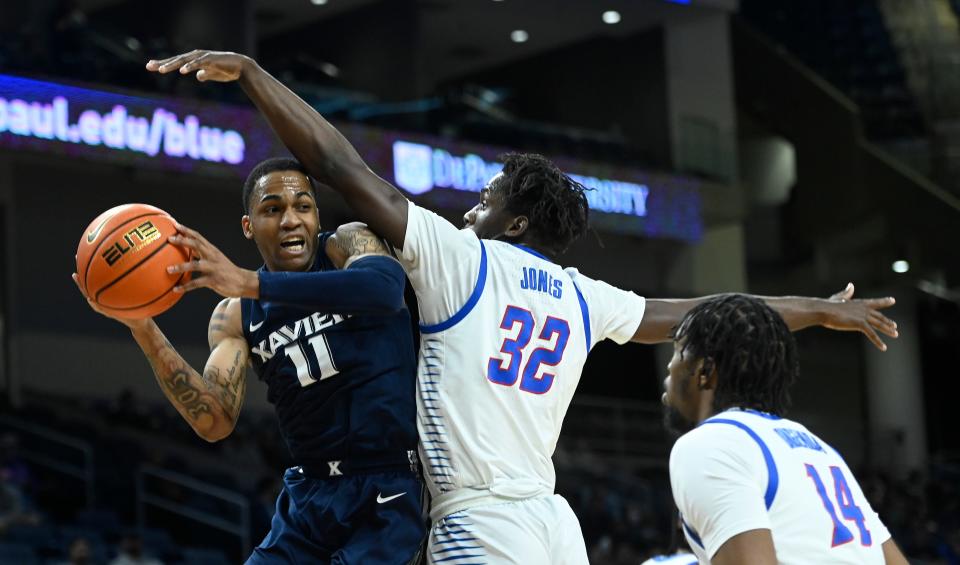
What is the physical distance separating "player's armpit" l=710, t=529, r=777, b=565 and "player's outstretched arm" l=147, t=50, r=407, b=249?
55.0 inches

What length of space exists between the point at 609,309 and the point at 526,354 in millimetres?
515

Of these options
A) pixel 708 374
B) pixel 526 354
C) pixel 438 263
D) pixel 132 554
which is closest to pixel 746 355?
pixel 708 374

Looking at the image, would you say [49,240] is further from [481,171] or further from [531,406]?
[531,406]

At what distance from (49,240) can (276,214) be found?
52.4 ft

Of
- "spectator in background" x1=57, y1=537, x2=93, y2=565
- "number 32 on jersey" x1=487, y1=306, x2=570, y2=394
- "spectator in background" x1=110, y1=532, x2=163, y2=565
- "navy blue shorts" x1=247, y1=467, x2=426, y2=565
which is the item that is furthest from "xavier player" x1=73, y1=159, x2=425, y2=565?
"spectator in background" x1=110, y1=532, x2=163, y2=565

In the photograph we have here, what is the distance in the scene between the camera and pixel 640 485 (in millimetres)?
18328

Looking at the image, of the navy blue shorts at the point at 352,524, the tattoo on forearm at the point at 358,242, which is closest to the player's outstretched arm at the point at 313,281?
the tattoo on forearm at the point at 358,242

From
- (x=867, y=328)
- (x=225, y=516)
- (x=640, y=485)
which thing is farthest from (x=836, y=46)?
(x=867, y=328)

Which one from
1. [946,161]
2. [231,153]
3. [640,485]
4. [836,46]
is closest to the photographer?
[231,153]

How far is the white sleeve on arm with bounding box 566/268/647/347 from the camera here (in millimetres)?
4582

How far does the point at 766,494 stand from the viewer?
3.42m

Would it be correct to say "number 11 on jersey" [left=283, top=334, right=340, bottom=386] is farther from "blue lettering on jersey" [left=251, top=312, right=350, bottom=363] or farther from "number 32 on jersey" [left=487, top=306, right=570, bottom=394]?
"number 32 on jersey" [left=487, top=306, right=570, bottom=394]

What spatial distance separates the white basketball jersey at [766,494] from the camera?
337 cm

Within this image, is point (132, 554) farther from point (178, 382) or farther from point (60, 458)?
point (178, 382)
